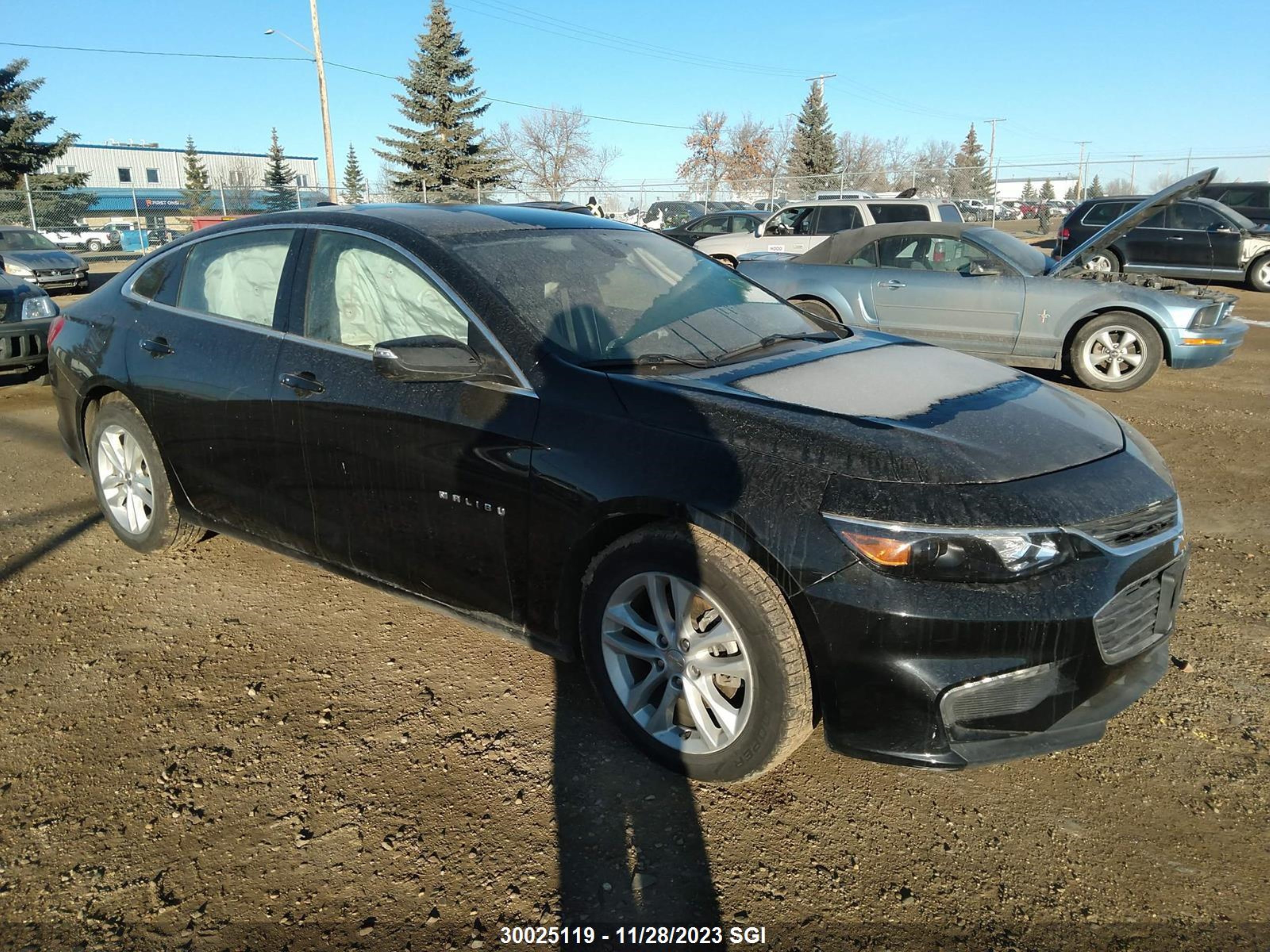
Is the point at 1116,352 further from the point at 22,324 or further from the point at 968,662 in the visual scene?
the point at 22,324

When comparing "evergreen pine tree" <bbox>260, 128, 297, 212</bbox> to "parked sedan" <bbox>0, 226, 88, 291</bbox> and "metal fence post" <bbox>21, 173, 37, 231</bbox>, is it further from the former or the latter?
"parked sedan" <bbox>0, 226, 88, 291</bbox>

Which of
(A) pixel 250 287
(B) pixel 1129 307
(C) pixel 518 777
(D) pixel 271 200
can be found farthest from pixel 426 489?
(D) pixel 271 200

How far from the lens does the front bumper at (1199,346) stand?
26.5ft

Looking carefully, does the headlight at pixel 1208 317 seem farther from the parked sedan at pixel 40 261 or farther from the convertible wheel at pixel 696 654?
the parked sedan at pixel 40 261

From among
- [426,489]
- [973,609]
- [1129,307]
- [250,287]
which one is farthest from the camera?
[1129,307]

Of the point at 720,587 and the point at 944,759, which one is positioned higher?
the point at 720,587

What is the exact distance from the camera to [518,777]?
2732mm

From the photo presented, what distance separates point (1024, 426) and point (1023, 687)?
84 cm

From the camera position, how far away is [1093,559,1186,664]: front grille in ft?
7.80

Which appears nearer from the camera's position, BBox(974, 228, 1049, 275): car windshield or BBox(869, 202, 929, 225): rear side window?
BBox(974, 228, 1049, 275): car windshield

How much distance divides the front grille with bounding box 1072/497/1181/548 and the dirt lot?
789mm

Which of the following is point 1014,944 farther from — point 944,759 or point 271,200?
point 271,200

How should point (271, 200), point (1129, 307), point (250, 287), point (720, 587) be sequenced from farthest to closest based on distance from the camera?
point (271, 200) → point (1129, 307) → point (250, 287) → point (720, 587)

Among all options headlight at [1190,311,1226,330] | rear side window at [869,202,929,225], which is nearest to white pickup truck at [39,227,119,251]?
rear side window at [869,202,929,225]
